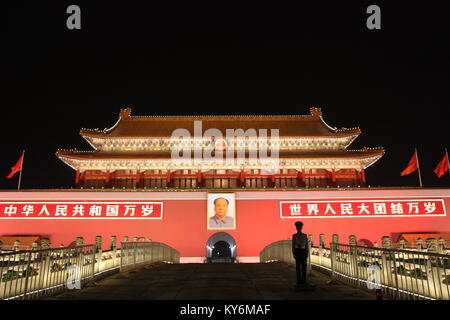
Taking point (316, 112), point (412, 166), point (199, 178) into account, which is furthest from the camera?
point (316, 112)

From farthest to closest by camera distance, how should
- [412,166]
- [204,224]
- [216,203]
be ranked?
1. [412,166]
2. [216,203]
3. [204,224]

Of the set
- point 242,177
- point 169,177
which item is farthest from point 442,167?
point 169,177

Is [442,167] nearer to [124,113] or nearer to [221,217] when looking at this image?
[221,217]

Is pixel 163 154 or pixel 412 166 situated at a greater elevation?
A: pixel 163 154

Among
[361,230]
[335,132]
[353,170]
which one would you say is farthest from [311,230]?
[335,132]

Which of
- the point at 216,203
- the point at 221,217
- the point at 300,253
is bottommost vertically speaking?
the point at 300,253

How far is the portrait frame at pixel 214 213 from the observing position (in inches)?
832

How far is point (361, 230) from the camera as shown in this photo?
69.1 feet

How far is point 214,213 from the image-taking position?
840 inches

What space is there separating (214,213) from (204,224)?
0.89 metres

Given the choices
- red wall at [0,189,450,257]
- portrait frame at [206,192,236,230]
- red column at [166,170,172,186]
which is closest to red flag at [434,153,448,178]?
red wall at [0,189,450,257]

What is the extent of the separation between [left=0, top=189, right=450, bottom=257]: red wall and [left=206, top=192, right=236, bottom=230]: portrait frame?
0.25m

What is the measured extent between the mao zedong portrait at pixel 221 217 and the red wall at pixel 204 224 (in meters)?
0.42
